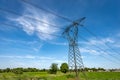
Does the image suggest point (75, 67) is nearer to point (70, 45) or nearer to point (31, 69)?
point (70, 45)

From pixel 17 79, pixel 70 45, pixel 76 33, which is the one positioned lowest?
pixel 17 79

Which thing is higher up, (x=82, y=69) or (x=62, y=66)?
(x=62, y=66)

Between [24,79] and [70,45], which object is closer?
[70,45]

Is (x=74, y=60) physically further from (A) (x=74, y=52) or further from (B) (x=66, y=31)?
(B) (x=66, y=31)

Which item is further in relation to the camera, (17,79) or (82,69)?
(17,79)

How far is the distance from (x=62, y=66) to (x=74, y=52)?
87.0 m

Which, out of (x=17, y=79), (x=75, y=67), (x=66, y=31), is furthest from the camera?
(x=17, y=79)

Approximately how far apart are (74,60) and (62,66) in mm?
87304

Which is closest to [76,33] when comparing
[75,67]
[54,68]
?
[75,67]

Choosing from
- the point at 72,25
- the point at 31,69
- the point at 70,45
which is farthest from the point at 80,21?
the point at 31,69

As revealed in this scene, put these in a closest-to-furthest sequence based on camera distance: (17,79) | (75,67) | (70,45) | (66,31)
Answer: (75,67)
(70,45)
(66,31)
(17,79)

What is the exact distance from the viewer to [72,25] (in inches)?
835

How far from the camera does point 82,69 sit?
751 inches

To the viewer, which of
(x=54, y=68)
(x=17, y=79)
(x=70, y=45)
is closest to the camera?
(x=70, y=45)
